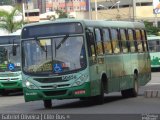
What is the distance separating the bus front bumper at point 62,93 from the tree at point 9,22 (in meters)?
40.8

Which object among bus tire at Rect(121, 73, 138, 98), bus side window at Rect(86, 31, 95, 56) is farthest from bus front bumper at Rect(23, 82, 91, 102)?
bus tire at Rect(121, 73, 138, 98)

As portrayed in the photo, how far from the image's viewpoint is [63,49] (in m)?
20.0

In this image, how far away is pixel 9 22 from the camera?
6094 centimetres

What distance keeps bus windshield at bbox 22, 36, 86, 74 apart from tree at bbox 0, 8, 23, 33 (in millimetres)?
40816

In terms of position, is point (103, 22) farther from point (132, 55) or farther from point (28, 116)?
point (28, 116)

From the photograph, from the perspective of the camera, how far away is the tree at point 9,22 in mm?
60938

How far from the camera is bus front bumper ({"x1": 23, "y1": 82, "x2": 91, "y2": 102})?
65.4 ft

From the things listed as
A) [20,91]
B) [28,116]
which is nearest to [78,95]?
[28,116]

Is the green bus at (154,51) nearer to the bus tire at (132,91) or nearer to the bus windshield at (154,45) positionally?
the bus windshield at (154,45)

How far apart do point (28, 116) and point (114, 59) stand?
12618mm

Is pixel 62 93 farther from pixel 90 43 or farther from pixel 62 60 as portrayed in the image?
pixel 90 43

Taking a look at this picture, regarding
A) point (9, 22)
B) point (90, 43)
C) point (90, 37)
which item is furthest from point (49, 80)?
point (9, 22)

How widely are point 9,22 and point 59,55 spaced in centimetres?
4144

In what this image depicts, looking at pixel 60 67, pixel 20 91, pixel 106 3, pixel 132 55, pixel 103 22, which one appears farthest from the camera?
pixel 106 3
